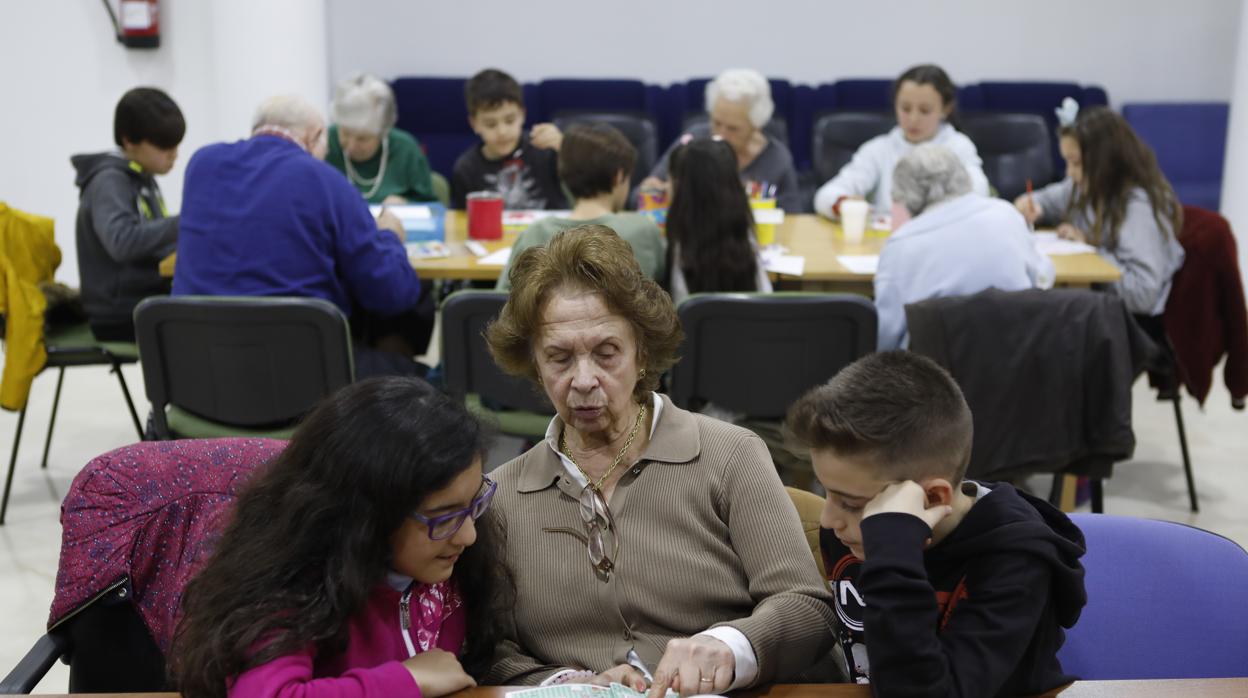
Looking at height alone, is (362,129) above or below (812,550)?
above

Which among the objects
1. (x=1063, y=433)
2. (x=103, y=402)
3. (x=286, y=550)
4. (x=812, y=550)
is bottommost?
(x=103, y=402)

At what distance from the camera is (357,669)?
153cm

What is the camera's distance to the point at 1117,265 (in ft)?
12.7

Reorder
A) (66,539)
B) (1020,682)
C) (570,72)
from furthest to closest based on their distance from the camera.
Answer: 1. (570,72)
2. (66,539)
3. (1020,682)

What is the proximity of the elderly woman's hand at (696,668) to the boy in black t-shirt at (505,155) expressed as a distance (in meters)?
3.31

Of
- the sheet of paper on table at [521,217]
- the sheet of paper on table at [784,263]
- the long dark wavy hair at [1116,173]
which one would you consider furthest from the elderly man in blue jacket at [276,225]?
the long dark wavy hair at [1116,173]

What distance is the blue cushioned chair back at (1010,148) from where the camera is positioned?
646cm

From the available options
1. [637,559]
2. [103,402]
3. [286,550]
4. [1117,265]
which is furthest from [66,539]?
[103,402]

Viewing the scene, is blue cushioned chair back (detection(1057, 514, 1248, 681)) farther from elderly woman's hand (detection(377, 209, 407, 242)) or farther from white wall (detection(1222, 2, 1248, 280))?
white wall (detection(1222, 2, 1248, 280))

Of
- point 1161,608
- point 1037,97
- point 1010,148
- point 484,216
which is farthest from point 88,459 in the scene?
point 1037,97

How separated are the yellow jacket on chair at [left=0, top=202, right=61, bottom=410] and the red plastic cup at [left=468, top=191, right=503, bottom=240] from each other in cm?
134

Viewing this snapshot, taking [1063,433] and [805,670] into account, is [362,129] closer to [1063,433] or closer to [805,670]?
[1063,433]

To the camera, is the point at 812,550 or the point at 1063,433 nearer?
the point at 812,550

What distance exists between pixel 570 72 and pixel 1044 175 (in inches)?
113
